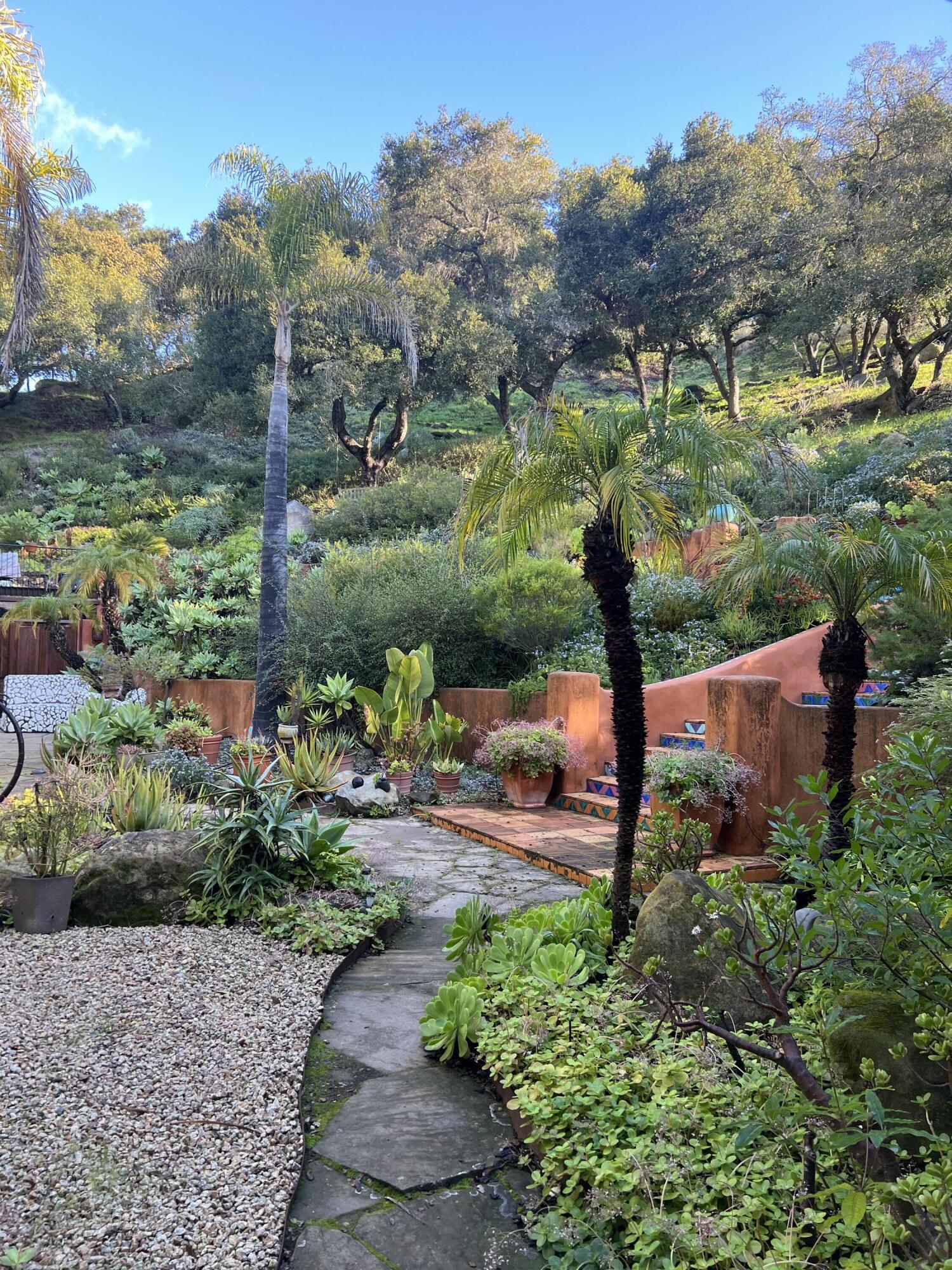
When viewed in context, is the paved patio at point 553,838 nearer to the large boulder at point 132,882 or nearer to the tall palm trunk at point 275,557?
the large boulder at point 132,882

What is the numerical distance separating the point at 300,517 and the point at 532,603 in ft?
46.9

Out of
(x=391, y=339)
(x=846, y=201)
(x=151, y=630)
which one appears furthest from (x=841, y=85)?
(x=151, y=630)

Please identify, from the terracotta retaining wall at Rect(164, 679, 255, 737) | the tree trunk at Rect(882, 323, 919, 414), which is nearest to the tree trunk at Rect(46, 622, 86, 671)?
the terracotta retaining wall at Rect(164, 679, 255, 737)

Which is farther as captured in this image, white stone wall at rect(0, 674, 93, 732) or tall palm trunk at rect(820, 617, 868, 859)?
white stone wall at rect(0, 674, 93, 732)

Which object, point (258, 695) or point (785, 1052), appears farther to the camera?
point (258, 695)

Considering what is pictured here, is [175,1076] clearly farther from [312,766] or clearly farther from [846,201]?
[846,201]

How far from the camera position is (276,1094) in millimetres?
2924

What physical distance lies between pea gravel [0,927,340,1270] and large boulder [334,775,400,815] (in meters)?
4.25

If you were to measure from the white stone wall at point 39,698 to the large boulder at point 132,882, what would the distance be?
1330cm

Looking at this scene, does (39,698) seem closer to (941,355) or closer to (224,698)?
(224,698)

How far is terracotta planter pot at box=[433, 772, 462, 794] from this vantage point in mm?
9578

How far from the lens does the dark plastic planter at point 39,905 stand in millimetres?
4711

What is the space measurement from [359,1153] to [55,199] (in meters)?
11.8

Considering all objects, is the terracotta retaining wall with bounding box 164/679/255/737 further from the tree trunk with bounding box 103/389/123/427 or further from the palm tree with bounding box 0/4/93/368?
the tree trunk with bounding box 103/389/123/427
